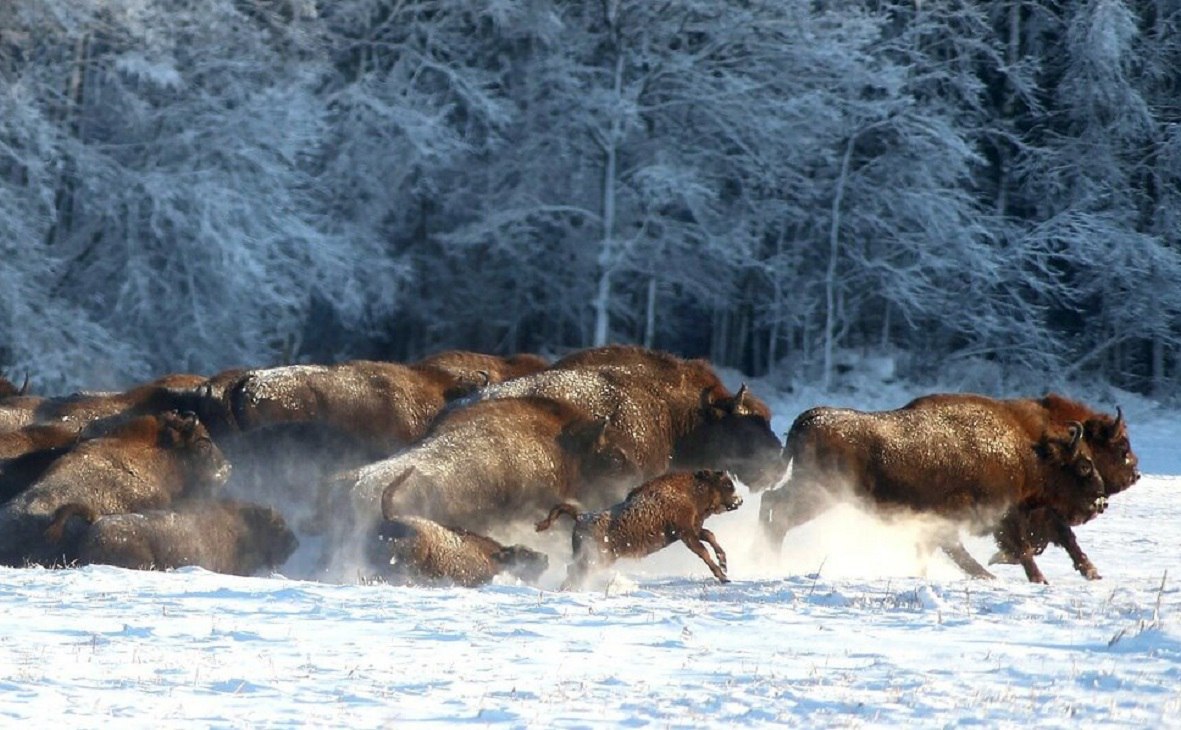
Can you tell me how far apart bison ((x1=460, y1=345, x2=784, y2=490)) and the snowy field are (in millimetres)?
2457

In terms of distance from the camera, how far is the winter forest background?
33.1 metres

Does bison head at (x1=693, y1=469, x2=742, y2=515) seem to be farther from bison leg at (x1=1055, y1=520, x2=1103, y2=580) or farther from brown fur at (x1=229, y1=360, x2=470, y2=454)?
brown fur at (x1=229, y1=360, x2=470, y2=454)

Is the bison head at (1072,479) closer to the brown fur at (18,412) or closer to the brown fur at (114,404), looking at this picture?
the brown fur at (114,404)

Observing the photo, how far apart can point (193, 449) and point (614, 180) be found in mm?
23791

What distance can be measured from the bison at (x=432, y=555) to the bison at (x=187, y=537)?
135 centimetres

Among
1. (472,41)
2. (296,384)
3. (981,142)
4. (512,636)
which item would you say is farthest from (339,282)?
(512,636)

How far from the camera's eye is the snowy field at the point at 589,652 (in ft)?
22.7

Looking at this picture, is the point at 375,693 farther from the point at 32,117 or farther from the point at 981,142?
the point at 981,142

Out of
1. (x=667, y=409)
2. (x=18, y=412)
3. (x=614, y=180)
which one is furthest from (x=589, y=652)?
(x=614, y=180)

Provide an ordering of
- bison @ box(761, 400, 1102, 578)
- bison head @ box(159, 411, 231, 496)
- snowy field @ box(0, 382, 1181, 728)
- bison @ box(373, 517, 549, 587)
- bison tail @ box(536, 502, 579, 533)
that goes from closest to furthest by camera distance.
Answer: snowy field @ box(0, 382, 1181, 728), bison @ box(373, 517, 549, 587), bison tail @ box(536, 502, 579, 533), bison @ box(761, 400, 1102, 578), bison head @ box(159, 411, 231, 496)

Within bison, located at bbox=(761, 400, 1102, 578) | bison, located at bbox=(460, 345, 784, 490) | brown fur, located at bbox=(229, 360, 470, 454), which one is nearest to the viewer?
bison, located at bbox=(761, 400, 1102, 578)

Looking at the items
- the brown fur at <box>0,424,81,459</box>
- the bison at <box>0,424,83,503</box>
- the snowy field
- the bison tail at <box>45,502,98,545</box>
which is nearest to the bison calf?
the snowy field

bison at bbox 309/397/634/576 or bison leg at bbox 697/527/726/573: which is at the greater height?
bison at bbox 309/397/634/576

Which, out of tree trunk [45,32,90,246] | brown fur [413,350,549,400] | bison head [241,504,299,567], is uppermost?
tree trunk [45,32,90,246]
